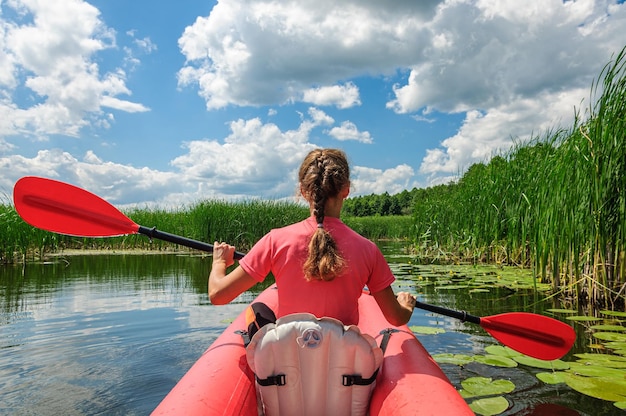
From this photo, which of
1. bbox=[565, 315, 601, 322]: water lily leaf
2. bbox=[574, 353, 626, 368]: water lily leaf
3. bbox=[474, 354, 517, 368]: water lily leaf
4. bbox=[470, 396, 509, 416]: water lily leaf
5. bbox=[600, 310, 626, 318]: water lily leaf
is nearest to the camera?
bbox=[470, 396, 509, 416]: water lily leaf

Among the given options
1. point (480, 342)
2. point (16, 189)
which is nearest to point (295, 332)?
point (16, 189)

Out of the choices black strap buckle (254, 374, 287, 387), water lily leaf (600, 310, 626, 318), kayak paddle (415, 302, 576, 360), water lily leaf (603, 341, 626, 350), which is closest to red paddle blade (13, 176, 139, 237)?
black strap buckle (254, 374, 287, 387)

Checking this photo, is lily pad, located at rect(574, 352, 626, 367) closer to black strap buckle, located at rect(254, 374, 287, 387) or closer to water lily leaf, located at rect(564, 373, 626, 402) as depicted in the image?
water lily leaf, located at rect(564, 373, 626, 402)

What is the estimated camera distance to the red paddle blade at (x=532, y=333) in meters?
2.80

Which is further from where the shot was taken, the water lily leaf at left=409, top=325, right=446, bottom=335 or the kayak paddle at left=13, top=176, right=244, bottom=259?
the water lily leaf at left=409, top=325, right=446, bottom=335

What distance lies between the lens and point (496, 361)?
317 centimetres

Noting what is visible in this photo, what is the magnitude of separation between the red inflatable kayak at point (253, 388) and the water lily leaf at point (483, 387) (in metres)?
0.72

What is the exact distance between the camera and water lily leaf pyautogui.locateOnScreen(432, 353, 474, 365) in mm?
3199

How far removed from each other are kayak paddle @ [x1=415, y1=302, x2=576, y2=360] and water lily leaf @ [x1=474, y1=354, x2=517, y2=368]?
255 mm

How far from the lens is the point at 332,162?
196 centimetres

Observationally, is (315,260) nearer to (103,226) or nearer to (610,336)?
(103,226)

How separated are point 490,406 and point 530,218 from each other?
441 centimetres

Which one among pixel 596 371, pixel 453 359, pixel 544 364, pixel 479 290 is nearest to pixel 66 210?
pixel 453 359

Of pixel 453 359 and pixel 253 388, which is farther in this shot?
pixel 453 359
